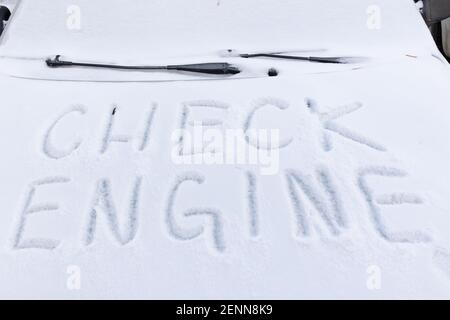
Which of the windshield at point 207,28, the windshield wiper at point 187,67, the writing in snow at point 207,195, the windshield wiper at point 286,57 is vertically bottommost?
the writing in snow at point 207,195

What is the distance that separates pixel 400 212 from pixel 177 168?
0.56 metres

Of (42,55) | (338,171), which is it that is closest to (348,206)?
(338,171)

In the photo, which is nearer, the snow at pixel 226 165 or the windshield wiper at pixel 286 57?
the snow at pixel 226 165

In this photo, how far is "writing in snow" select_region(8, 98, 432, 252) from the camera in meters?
1.43

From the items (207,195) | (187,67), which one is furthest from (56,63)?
(207,195)

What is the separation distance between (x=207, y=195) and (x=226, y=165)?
0.13 metres

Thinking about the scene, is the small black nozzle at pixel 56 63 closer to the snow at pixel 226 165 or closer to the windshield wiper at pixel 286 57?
the snow at pixel 226 165

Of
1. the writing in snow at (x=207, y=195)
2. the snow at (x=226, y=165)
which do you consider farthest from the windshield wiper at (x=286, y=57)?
the writing in snow at (x=207, y=195)

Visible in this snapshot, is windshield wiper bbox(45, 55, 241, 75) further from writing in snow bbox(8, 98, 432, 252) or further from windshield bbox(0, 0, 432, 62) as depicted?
writing in snow bbox(8, 98, 432, 252)

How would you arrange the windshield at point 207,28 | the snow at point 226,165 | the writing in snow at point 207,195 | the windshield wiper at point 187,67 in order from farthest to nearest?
the windshield at point 207,28 < the windshield wiper at point 187,67 < the writing in snow at point 207,195 < the snow at point 226,165

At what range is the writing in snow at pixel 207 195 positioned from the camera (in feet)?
4.69

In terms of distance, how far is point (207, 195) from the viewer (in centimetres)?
151

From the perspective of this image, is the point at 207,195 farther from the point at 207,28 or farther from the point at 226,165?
the point at 207,28

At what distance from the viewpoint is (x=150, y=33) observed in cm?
222
